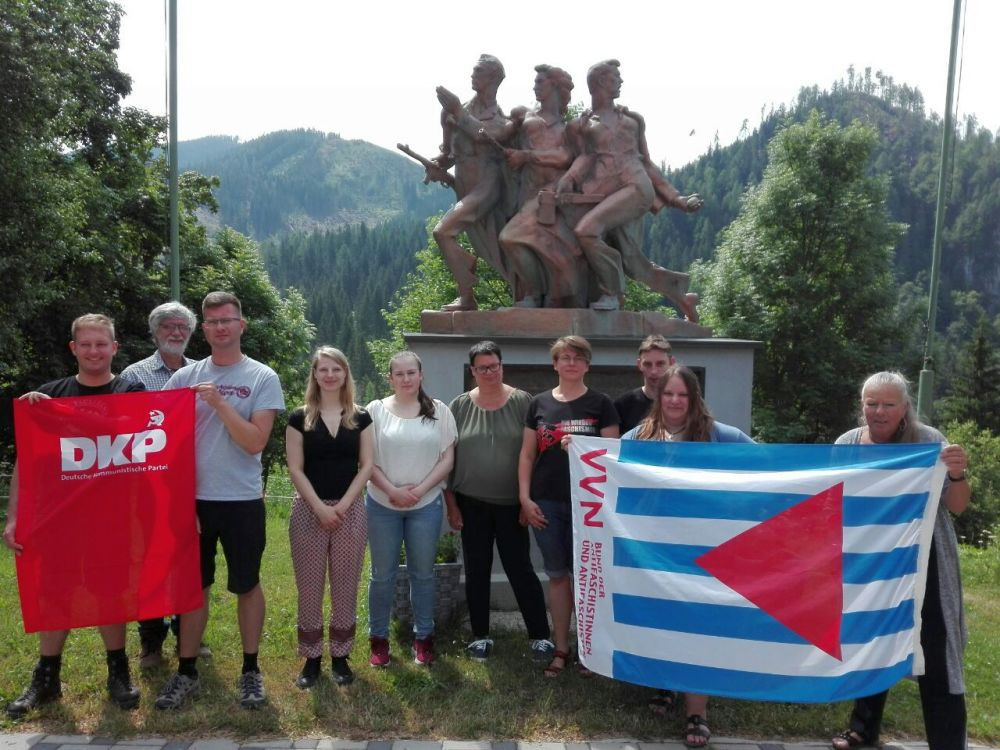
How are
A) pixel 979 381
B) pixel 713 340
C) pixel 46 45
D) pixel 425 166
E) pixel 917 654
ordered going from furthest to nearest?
pixel 979 381, pixel 46 45, pixel 425 166, pixel 713 340, pixel 917 654

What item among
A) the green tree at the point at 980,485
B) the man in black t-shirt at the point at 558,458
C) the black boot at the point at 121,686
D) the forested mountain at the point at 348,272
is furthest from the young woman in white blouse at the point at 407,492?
the forested mountain at the point at 348,272

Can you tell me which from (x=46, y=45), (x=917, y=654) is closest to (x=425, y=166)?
(x=917, y=654)

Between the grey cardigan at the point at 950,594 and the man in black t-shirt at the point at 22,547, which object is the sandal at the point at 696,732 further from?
the man in black t-shirt at the point at 22,547

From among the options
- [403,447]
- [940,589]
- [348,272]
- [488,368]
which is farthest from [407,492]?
[348,272]

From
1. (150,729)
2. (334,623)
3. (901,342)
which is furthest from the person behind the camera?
(901,342)

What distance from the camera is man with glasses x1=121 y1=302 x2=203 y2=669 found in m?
4.97

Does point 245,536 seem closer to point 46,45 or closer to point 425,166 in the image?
point 425,166

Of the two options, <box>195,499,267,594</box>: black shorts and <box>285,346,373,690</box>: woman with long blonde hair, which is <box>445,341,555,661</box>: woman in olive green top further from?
<box>195,499,267,594</box>: black shorts

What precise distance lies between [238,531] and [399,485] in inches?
36.7

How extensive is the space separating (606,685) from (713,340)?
310 centimetres

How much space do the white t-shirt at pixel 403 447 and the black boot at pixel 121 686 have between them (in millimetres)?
1600

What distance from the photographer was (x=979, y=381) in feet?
150

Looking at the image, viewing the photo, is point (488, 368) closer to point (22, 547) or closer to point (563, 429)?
point (563, 429)

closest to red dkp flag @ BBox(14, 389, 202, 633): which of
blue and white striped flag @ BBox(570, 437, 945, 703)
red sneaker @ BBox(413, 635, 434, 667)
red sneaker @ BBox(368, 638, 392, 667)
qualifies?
red sneaker @ BBox(368, 638, 392, 667)
